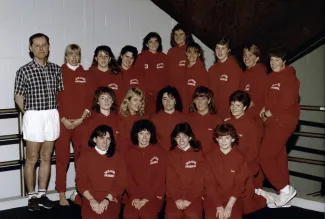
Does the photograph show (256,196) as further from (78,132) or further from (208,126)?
(78,132)

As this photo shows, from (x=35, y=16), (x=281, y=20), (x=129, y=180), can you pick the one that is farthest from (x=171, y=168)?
(x=35, y=16)

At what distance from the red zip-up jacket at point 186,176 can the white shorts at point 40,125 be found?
4.04ft

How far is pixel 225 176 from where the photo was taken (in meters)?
4.43

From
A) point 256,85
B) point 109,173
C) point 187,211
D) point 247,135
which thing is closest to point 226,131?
point 247,135

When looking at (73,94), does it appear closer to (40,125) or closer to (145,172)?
(40,125)

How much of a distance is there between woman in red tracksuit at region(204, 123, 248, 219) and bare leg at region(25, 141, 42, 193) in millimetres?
1711

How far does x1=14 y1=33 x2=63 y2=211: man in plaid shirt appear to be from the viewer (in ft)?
15.4

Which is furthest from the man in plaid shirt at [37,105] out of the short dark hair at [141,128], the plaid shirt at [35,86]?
the short dark hair at [141,128]

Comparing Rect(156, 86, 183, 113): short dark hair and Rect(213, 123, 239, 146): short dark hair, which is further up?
Rect(156, 86, 183, 113): short dark hair

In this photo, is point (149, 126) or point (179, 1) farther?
point (179, 1)

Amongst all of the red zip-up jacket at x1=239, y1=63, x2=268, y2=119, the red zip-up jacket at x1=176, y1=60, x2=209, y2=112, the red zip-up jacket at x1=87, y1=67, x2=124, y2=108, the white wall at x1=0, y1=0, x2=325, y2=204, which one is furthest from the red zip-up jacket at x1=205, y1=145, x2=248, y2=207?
the white wall at x1=0, y1=0, x2=325, y2=204

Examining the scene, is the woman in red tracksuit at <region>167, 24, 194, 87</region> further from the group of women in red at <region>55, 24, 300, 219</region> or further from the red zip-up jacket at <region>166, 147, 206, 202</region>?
the red zip-up jacket at <region>166, 147, 206, 202</region>

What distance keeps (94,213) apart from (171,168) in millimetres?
819

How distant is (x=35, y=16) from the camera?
18.7ft
